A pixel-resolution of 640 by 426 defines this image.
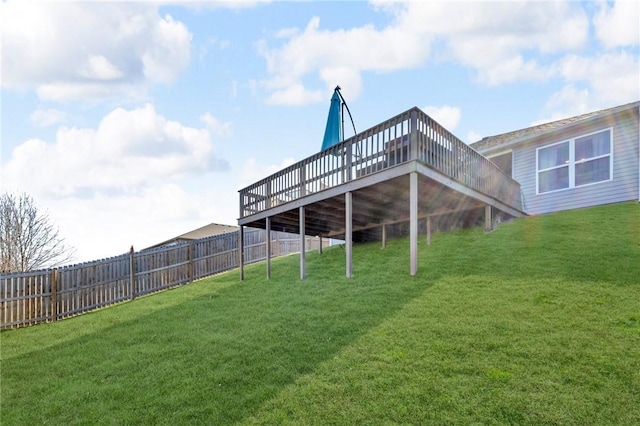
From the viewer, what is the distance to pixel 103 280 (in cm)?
1237

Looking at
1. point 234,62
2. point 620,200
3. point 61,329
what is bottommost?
point 61,329

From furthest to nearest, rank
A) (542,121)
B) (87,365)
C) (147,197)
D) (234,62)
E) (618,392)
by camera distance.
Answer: (542,121), (147,197), (234,62), (87,365), (618,392)

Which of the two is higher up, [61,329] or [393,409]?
[393,409]

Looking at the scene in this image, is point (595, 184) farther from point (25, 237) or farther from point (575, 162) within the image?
point (25, 237)

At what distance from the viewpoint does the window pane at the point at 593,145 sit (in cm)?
1252

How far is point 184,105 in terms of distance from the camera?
12.2 m

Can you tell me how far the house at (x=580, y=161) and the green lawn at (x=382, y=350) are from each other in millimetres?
2859

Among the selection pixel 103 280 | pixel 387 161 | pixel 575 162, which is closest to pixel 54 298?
pixel 103 280

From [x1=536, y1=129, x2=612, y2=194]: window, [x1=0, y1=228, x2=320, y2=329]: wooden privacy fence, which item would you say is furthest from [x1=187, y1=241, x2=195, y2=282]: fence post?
[x1=536, y1=129, x2=612, y2=194]: window

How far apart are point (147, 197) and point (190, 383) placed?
36.6 feet

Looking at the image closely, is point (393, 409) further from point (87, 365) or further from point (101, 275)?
point (101, 275)

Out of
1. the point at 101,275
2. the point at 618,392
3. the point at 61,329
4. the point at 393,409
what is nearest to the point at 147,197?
the point at 101,275

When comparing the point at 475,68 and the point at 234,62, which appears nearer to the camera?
the point at 234,62

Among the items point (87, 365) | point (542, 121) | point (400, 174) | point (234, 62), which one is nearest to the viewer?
point (87, 365)
